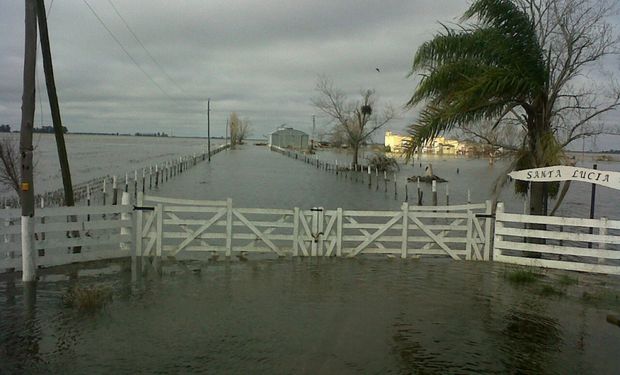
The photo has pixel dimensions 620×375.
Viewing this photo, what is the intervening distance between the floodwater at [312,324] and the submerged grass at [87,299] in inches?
4.9

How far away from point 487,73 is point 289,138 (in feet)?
535

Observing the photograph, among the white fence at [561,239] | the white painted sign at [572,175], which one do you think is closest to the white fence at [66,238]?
the white fence at [561,239]

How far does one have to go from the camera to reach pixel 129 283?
9070 millimetres

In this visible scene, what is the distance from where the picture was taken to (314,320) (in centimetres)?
723

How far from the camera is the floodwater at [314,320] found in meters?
5.75

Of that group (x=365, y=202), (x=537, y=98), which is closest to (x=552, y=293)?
(x=537, y=98)

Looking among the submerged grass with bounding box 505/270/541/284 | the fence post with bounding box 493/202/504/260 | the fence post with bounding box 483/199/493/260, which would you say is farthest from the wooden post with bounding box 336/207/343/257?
the submerged grass with bounding box 505/270/541/284

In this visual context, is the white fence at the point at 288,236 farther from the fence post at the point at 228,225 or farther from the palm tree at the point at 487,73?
the palm tree at the point at 487,73

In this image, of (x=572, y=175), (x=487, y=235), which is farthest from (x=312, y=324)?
(x=572, y=175)

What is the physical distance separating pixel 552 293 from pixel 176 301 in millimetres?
6057

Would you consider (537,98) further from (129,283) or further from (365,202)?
(365,202)

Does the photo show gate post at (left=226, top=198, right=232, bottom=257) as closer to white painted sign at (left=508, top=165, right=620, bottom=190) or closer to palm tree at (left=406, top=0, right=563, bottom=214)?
palm tree at (left=406, top=0, right=563, bottom=214)

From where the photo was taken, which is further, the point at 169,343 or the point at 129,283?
the point at 129,283

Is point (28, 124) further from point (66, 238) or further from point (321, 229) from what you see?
point (321, 229)
